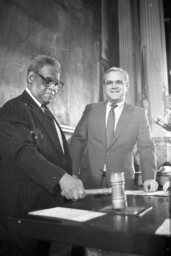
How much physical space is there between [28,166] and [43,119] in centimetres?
47

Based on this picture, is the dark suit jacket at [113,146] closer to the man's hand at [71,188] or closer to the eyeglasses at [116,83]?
the eyeglasses at [116,83]

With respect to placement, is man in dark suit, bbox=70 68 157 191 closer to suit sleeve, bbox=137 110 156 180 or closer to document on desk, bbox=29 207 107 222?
suit sleeve, bbox=137 110 156 180

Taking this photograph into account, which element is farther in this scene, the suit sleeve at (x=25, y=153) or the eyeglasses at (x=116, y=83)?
the eyeglasses at (x=116, y=83)

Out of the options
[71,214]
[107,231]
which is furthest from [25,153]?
[107,231]

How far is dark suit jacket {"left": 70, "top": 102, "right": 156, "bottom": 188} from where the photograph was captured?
9.24ft

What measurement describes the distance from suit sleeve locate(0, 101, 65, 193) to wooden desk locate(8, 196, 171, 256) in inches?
18.5

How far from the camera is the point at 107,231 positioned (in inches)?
37.4

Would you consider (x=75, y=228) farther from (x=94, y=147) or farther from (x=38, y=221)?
(x=94, y=147)

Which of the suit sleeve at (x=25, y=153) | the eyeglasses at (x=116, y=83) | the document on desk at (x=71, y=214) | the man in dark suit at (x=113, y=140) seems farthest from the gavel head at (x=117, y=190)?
the eyeglasses at (x=116, y=83)

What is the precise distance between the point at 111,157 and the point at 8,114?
126cm

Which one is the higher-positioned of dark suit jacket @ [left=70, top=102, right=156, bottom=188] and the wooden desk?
dark suit jacket @ [left=70, top=102, right=156, bottom=188]

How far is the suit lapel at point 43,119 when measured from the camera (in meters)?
2.01

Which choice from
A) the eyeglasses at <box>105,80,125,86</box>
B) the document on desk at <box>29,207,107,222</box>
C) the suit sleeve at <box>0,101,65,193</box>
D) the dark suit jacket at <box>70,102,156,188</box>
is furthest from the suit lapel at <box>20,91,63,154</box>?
the eyeglasses at <box>105,80,125,86</box>

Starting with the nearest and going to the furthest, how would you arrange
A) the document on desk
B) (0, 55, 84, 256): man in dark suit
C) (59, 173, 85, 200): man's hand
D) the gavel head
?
1. the document on desk
2. the gavel head
3. (59, 173, 85, 200): man's hand
4. (0, 55, 84, 256): man in dark suit
